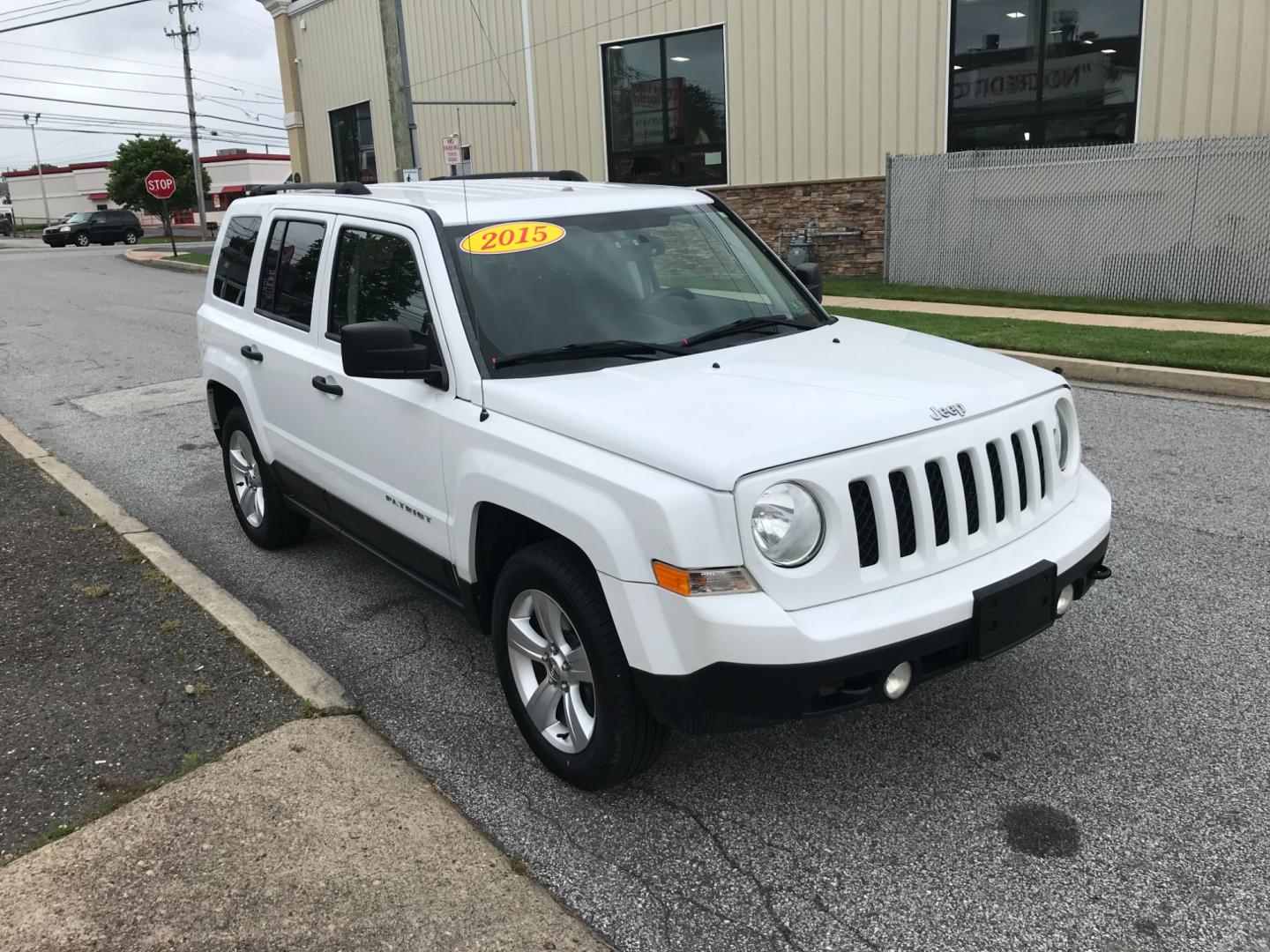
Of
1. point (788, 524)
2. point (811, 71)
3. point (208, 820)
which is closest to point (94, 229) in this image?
point (811, 71)

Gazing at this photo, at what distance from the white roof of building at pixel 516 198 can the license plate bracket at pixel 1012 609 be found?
7.34 ft

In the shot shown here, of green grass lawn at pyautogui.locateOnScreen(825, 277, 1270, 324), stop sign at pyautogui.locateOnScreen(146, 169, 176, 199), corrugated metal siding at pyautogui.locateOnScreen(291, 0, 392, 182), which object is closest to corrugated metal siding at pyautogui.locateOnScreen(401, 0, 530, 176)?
corrugated metal siding at pyautogui.locateOnScreen(291, 0, 392, 182)

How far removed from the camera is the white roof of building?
4238 millimetres

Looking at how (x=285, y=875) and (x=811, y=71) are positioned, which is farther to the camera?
(x=811, y=71)

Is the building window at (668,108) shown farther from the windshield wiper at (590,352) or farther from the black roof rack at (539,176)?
the windshield wiper at (590,352)

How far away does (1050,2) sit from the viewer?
16203mm

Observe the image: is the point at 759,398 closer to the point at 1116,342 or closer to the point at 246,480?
the point at 246,480

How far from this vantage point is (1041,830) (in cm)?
320

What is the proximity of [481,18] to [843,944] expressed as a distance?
24.5 m

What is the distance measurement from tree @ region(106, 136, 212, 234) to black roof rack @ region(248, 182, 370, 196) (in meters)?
55.4

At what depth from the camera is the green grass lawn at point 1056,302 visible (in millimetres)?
12609

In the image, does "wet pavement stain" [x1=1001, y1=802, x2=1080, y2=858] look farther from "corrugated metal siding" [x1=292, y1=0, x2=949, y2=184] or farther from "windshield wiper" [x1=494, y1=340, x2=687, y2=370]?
"corrugated metal siding" [x1=292, y1=0, x2=949, y2=184]

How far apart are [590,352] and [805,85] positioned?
1648 cm

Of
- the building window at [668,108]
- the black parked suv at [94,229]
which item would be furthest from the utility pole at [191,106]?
the building window at [668,108]
